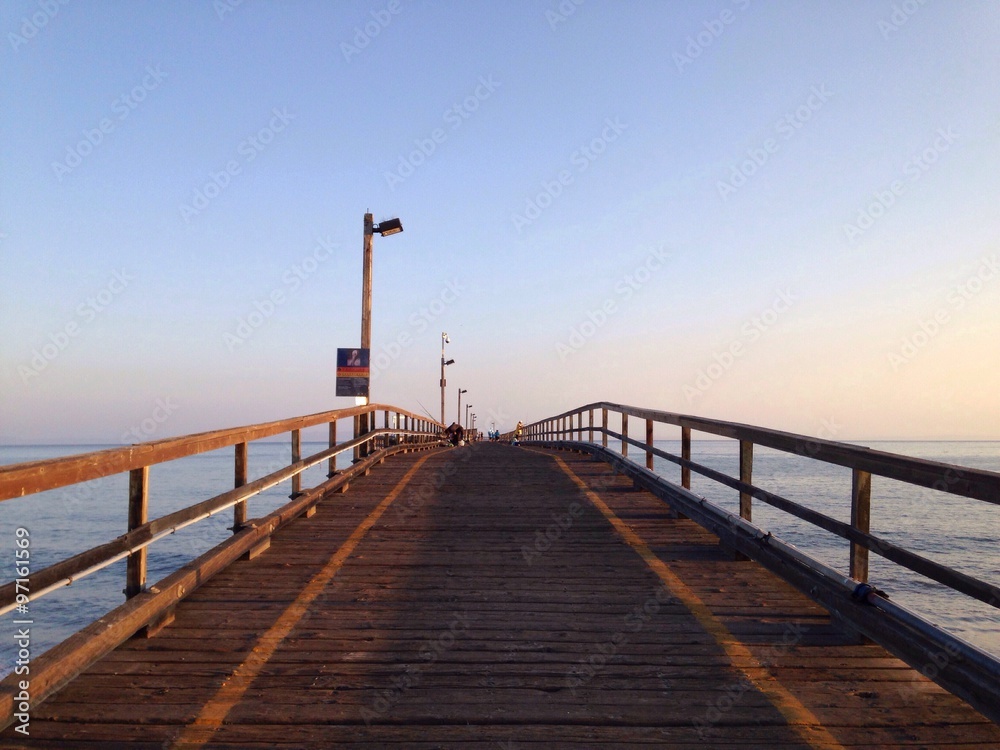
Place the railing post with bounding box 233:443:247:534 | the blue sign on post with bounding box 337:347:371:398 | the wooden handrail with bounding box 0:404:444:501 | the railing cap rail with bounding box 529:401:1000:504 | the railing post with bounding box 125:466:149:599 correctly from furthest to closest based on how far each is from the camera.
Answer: the blue sign on post with bounding box 337:347:371:398 < the railing post with bounding box 233:443:247:534 < the railing post with bounding box 125:466:149:599 < the railing cap rail with bounding box 529:401:1000:504 < the wooden handrail with bounding box 0:404:444:501

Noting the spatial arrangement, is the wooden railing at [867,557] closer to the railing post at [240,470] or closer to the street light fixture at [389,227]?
the railing post at [240,470]

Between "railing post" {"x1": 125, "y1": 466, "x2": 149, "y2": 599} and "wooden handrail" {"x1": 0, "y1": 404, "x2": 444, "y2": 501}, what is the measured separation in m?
0.07

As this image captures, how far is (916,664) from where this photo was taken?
11.5ft

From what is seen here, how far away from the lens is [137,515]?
413 cm

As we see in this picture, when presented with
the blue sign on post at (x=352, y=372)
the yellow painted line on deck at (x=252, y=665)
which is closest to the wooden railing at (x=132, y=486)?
the yellow painted line on deck at (x=252, y=665)

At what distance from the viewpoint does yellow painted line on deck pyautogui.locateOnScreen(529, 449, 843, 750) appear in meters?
3.15

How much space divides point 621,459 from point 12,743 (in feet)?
33.3

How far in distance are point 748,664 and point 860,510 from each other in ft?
3.70

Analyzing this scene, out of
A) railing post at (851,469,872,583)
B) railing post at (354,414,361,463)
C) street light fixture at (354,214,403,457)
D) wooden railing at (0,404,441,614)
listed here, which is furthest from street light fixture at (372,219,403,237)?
railing post at (851,469,872,583)

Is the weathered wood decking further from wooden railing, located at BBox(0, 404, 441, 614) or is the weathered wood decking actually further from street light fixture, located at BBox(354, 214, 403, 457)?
street light fixture, located at BBox(354, 214, 403, 457)

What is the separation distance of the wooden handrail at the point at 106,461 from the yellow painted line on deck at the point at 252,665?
1250mm

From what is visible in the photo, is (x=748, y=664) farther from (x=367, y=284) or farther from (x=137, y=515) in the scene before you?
(x=367, y=284)

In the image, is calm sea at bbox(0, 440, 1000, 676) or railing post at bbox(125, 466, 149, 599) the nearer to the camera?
railing post at bbox(125, 466, 149, 599)

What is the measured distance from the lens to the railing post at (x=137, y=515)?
4.10 meters
